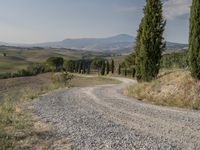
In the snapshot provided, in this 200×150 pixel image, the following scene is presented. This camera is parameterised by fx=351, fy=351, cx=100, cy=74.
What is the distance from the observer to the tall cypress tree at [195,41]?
24.6 meters

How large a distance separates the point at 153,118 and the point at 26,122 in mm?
6041

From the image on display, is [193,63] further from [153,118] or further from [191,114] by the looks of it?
[153,118]

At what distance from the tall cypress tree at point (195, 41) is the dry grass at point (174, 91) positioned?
895 mm

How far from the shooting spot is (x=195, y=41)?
24.8 meters

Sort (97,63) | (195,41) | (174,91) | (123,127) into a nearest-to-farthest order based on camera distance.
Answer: (123,127) < (195,41) < (174,91) < (97,63)

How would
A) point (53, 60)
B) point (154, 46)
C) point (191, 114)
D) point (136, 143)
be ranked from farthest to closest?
point (53, 60)
point (154, 46)
point (191, 114)
point (136, 143)

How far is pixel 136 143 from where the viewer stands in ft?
38.9

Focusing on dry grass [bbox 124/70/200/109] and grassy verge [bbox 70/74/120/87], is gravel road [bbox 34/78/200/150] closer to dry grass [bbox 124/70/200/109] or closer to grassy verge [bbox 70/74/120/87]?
dry grass [bbox 124/70/200/109]

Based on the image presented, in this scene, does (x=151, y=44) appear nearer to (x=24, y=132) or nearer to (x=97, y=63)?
(x=24, y=132)

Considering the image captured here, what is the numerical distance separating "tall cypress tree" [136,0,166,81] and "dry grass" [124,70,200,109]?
249 inches

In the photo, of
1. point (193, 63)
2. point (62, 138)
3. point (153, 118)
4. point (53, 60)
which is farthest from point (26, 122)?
point (53, 60)

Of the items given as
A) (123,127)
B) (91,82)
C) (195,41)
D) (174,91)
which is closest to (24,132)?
(123,127)

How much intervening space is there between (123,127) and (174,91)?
451 inches

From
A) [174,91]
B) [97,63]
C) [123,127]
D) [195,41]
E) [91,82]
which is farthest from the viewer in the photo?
[97,63]
